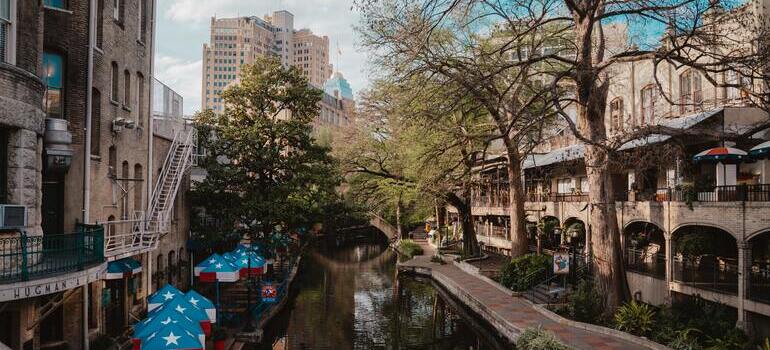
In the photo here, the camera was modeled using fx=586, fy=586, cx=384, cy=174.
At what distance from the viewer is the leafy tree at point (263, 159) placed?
97.6ft

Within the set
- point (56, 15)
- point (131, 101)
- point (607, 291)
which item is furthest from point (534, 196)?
point (56, 15)

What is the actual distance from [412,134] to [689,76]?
1554 centimetres

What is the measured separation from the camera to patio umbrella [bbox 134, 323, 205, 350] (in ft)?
40.4

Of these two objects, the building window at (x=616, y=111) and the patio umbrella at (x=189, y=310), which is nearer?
the patio umbrella at (x=189, y=310)

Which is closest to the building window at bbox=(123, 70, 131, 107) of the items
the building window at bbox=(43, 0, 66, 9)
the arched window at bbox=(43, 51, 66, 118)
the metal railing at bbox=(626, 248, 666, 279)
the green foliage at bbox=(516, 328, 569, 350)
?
the arched window at bbox=(43, 51, 66, 118)

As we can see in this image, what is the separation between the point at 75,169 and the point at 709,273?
68.3 ft

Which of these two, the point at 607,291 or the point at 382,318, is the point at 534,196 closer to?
the point at 382,318

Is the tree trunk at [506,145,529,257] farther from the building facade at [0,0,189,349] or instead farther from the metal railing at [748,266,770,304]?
the building facade at [0,0,189,349]

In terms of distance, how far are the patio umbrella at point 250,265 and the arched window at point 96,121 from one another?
760 cm

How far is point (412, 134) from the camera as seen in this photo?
118ft

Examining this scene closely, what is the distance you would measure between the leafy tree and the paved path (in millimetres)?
8632

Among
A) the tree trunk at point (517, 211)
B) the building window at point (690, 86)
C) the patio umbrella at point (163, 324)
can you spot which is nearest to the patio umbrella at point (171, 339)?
the patio umbrella at point (163, 324)

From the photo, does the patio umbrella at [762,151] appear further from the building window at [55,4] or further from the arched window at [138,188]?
the building window at [55,4]

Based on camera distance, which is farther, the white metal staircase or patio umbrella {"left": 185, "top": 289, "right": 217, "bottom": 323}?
the white metal staircase
